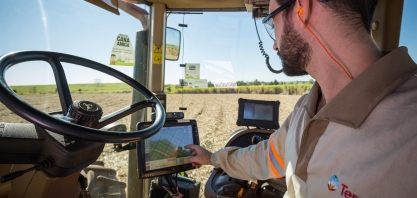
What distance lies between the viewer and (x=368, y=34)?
1080mm

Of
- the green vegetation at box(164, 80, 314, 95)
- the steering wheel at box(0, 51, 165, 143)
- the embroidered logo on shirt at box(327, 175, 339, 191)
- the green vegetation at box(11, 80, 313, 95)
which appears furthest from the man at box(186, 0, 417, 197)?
the green vegetation at box(164, 80, 314, 95)

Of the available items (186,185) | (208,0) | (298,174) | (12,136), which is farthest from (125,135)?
(208,0)

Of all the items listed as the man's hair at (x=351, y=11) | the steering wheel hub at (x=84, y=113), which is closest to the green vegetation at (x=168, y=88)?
the steering wheel hub at (x=84, y=113)

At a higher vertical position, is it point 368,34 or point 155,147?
point 368,34

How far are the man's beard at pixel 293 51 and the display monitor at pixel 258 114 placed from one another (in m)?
1.20

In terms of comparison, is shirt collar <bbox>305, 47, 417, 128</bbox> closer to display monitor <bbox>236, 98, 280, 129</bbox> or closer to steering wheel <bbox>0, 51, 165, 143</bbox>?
steering wheel <bbox>0, 51, 165, 143</bbox>

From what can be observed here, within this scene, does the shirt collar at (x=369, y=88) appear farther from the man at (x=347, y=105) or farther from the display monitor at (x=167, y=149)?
the display monitor at (x=167, y=149)

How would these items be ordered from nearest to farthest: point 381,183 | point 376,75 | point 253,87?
point 381,183 < point 376,75 < point 253,87

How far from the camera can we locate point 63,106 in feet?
3.80

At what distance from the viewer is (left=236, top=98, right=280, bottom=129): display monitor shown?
8.15 feet

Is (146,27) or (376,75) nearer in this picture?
(376,75)

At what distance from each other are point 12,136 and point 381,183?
1.30m

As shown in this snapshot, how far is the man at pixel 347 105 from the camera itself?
2.79 feet

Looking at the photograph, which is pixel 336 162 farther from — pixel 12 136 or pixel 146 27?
pixel 146 27
